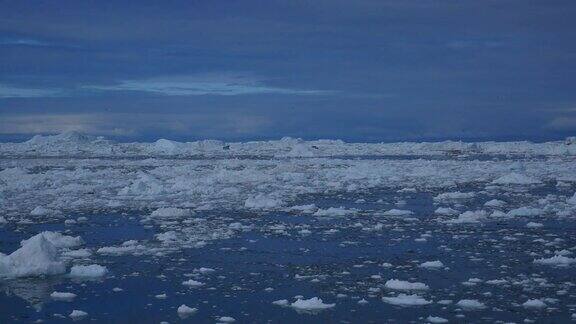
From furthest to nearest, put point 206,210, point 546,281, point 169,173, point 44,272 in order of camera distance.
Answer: point 169,173, point 206,210, point 44,272, point 546,281

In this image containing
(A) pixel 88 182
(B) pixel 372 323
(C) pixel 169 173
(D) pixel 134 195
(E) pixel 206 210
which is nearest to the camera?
(B) pixel 372 323

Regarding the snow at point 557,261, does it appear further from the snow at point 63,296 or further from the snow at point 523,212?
the snow at point 63,296

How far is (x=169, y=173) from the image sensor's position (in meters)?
27.5

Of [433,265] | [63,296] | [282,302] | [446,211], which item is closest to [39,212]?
[63,296]

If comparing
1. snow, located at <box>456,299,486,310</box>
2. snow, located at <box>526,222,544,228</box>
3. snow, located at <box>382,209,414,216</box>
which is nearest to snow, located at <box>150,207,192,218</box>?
snow, located at <box>382,209,414,216</box>

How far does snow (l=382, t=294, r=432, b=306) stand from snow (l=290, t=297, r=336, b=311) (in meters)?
0.62

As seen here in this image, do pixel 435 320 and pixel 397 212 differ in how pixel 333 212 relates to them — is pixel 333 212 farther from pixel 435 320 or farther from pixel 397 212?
pixel 435 320

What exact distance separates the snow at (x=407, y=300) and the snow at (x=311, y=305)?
0.62 m

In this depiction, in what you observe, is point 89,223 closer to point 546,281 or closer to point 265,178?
point 546,281

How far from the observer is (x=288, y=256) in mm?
10086

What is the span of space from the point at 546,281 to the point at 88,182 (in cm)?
1747

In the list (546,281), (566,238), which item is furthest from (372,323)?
(566,238)

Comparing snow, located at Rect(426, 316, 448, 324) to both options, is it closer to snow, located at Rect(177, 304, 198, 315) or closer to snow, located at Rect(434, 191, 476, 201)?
snow, located at Rect(177, 304, 198, 315)

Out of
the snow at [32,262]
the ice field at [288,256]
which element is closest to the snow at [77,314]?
the ice field at [288,256]
